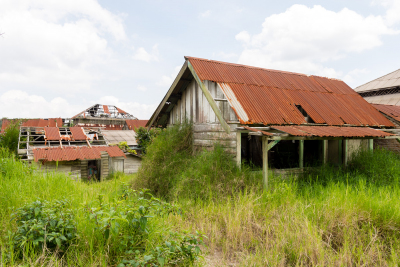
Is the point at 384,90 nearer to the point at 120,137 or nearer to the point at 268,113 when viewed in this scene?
the point at 268,113

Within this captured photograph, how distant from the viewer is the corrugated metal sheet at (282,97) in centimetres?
867

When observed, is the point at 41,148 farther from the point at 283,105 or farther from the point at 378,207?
the point at 378,207

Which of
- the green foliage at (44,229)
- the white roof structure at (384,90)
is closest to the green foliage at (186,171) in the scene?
the green foliage at (44,229)

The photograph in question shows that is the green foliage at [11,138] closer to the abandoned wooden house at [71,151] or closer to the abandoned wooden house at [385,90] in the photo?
the abandoned wooden house at [71,151]

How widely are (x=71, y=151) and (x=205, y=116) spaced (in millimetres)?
11872

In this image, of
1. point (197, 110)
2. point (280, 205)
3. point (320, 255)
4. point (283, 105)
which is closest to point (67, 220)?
point (320, 255)

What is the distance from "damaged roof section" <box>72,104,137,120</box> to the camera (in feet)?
144

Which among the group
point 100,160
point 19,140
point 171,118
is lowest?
point 100,160

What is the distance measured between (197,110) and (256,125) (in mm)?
2482

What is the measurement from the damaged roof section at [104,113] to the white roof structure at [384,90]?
37720 millimetres

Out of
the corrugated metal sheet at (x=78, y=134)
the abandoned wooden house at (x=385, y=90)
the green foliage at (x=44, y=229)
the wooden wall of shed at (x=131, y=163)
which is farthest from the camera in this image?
the wooden wall of shed at (x=131, y=163)

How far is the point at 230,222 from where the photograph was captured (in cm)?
503

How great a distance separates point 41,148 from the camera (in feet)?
54.5

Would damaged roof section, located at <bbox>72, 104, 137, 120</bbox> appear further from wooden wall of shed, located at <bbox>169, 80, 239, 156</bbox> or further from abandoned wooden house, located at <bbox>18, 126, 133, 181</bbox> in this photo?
wooden wall of shed, located at <bbox>169, 80, 239, 156</bbox>
